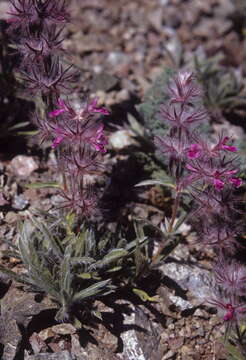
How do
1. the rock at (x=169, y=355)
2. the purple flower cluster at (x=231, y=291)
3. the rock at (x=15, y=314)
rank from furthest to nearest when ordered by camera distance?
the rock at (x=169, y=355) → the rock at (x=15, y=314) → the purple flower cluster at (x=231, y=291)

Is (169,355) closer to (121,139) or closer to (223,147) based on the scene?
(223,147)

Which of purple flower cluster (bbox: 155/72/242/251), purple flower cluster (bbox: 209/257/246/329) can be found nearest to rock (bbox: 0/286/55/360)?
purple flower cluster (bbox: 209/257/246/329)

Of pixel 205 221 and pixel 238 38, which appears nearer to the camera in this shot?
pixel 205 221

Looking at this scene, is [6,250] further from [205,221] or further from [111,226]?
[205,221]

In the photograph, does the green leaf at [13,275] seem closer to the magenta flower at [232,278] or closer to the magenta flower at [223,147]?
the magenta flower at [232,278]

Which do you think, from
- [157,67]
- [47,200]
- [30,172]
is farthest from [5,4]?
[47,200]

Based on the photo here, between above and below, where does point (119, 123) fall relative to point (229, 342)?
above

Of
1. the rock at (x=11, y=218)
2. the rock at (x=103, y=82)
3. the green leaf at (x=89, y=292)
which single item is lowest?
the green leaf at (x=89, y=292)

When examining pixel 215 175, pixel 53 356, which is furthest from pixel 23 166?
pixel 215 175

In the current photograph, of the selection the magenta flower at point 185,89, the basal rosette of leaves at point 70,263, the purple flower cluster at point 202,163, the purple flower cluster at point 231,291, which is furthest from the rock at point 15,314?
the magenta flower at point 185,89
